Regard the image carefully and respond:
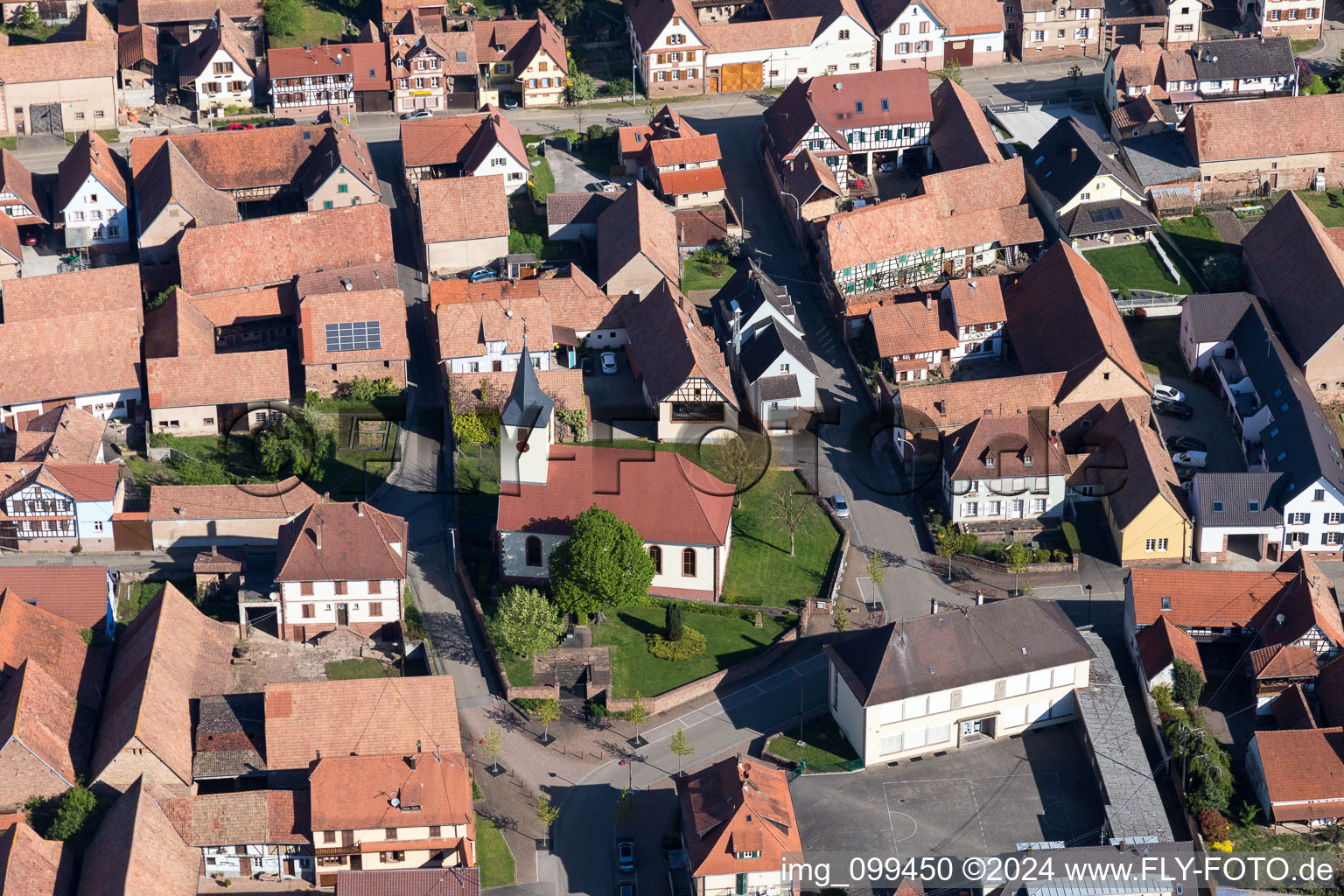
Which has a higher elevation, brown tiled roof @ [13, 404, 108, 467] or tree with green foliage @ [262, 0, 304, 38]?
tree with green foliage @ [262, 0, 304, 38]

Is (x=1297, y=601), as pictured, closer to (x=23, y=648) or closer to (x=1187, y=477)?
(x=1187, y=477)

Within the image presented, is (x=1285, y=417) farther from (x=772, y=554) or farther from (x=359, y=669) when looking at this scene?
(x=359, y=669)

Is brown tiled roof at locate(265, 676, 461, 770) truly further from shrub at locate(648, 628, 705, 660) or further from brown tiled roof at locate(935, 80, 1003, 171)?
brown tiled roof at locate(935, 80, 1003, 171)

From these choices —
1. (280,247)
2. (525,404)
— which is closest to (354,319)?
(280,247)

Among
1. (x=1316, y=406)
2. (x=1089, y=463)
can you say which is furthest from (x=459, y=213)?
(x=1316, y=406)

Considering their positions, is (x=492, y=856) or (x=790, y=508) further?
(x=790, y=508)

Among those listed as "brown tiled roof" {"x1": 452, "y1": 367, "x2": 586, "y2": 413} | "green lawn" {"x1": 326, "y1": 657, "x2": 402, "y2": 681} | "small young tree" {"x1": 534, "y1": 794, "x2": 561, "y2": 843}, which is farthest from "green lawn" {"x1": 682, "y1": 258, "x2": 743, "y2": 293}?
"small young tree" {"x1": 534, "y1": 794, "x2": 561, "y2": 843}
